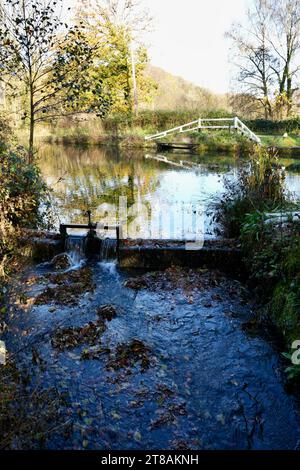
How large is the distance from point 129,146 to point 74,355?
70.6 feet

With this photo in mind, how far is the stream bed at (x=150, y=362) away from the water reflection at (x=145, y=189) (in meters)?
2.00

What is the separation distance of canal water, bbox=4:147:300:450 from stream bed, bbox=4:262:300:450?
11 millimetres

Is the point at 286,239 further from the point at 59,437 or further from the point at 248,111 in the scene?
the point at 248,111

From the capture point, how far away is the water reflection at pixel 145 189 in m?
8.70

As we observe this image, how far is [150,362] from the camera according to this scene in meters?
4.11

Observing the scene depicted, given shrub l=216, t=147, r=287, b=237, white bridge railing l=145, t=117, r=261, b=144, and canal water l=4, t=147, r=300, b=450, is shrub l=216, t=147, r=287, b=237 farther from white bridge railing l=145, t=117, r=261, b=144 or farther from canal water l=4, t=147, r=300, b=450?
white bridge railing l=145, t=117, r=261, b=144

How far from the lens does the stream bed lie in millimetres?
3187

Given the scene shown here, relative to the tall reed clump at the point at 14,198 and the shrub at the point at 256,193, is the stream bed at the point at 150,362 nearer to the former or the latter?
the tall reed clump at the point at 14,198

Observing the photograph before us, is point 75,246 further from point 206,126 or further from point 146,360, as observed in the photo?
point 206,126

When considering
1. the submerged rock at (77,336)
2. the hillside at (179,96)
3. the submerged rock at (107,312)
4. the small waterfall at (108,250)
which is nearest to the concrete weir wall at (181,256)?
the small waterfall at (108,250)

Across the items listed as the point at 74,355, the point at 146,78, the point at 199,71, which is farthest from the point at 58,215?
the point at 199,71

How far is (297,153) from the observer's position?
18.9m

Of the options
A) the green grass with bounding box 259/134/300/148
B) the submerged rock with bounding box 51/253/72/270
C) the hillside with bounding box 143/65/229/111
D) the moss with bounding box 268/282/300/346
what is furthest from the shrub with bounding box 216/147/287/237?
the hillside with bounding box 143/65/229/111

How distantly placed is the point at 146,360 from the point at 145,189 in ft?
28.5
